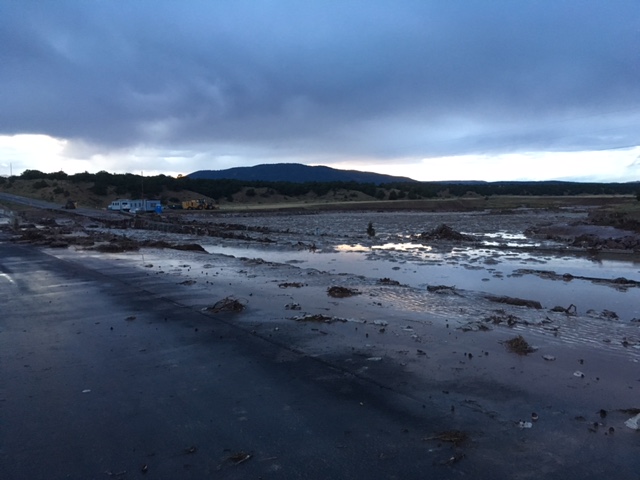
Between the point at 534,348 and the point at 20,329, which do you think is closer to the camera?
the point at 534,348

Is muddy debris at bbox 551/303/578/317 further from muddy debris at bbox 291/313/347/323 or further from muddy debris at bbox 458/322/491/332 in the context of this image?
muddy debris at bbox 291/313/347/323

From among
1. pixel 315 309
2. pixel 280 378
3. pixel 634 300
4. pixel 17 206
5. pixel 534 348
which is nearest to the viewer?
pixel 280 378

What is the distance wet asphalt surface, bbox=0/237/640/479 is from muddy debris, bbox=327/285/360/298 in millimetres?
3473

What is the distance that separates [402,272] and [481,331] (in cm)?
751

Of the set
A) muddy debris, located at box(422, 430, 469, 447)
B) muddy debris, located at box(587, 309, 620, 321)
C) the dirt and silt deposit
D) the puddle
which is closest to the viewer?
Answer: muddy debris, located at box(422, 430, 469, 447)

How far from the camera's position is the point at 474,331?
8.43m

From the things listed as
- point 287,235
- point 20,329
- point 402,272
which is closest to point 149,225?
point 287,235

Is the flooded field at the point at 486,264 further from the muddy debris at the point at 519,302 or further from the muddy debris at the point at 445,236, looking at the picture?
the muddy debris at the point at 445,236

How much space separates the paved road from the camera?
423cm

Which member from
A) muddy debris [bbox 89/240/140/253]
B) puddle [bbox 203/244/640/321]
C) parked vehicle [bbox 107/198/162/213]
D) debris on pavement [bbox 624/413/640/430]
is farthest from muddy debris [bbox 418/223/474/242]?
parked vehicle [bbox 107/198/162/213]

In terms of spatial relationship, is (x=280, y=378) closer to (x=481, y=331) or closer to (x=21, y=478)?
(x=21, y=478)

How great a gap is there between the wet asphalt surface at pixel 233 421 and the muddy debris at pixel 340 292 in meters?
3.47

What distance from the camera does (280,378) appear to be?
20.6ft

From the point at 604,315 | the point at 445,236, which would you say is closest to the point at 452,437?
the point at 604,315
